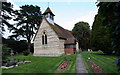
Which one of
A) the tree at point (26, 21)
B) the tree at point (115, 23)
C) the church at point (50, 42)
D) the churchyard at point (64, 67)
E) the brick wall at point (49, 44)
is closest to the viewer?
the tree at point (115, 23)

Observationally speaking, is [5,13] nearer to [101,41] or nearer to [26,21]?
[26,21]

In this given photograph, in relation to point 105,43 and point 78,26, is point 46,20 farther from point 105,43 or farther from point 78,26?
point 78,26

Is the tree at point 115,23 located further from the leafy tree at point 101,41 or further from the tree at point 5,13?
the tree at point 5,13

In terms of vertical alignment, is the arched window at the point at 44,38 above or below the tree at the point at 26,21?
below

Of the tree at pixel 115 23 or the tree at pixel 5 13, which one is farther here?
the tree at pixel 5 13

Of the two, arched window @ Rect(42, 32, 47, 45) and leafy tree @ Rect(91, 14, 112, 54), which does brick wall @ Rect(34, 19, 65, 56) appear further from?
leafy tree @ Rect(91, 14, 112, 54)

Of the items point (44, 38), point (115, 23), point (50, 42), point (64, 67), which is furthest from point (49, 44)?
point (115, 23)

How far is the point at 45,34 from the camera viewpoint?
812 inches

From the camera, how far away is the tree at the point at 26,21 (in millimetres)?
28031

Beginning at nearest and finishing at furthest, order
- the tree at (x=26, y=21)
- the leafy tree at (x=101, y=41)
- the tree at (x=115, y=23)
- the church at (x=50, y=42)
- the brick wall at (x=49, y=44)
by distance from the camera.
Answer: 1. the tree at (x=115, y=23)
2. the leafy tree at (x=101, y=41)
3. the brick wall at (x=49, y=44)
4. the church at (x=50, y=42)
5. the tree at (x=26, y=21)

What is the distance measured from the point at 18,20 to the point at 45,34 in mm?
14920

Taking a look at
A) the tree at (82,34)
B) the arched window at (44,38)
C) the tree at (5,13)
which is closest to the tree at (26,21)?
the tree at (5,13)

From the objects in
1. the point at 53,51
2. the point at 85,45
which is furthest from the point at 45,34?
the point at 85,45

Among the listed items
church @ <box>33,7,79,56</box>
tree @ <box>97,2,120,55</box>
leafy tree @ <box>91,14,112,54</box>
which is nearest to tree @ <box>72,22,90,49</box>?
church @ <box>33,7,79,56</box>
